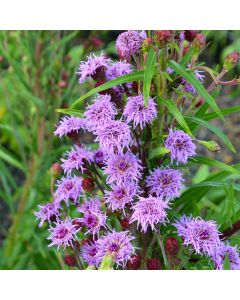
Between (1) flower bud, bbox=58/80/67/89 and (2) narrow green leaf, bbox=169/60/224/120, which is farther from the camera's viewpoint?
(1) flower bud, bbox=58/80/67/89

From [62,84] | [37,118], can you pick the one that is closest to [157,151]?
[62,84]

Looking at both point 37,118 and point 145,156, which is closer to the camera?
point 145,156

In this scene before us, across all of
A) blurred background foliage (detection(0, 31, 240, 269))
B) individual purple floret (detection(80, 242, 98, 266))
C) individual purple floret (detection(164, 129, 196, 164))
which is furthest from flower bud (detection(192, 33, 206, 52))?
blurred background foliage (detection(0, 31, 240, 269))

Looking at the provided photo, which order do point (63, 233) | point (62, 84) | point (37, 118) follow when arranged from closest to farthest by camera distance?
point (63, 233) < point (62, 84) < point (37, 118)

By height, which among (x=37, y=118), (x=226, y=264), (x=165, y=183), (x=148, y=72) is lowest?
(x=226, y=264)

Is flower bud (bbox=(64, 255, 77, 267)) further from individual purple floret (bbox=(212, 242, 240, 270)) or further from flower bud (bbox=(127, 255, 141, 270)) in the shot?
individual purple floret (bbox=(212, 242, 240, 270))

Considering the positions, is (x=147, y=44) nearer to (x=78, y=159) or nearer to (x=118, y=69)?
(x=118, y=69)

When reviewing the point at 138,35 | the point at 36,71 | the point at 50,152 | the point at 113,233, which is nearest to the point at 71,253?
the point at 113,233
